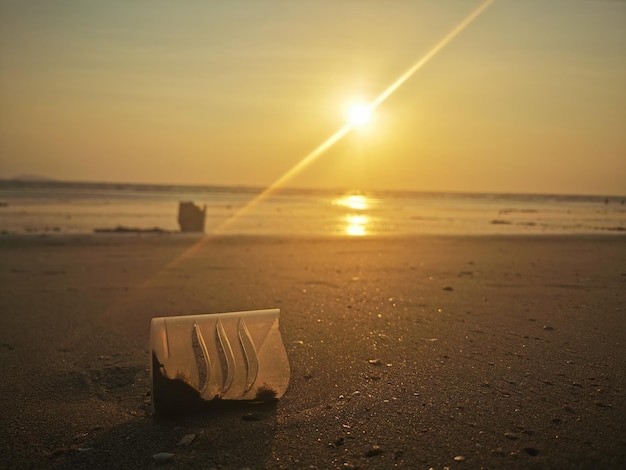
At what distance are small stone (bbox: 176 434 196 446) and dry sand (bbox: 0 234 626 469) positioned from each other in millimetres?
33

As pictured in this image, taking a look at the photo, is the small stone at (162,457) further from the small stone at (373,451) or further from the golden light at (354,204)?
the golden light at (354,204)

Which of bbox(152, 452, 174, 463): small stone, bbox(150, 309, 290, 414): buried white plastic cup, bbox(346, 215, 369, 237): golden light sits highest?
bbox(346, 215, 369, 237): golden light

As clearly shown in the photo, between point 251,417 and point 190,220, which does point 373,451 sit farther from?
point 190,220

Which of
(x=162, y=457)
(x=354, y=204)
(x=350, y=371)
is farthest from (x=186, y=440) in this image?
(x=354, y=204)

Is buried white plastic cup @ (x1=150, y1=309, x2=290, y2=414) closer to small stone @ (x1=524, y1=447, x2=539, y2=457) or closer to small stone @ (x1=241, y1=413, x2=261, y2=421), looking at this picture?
small stone @ (x1=241, y1=413, x2=261, y2=421)

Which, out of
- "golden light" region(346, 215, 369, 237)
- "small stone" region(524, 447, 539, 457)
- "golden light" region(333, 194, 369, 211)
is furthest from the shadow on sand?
"golden light" region(333, 194, 369, 211)

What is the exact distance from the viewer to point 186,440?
251 cm

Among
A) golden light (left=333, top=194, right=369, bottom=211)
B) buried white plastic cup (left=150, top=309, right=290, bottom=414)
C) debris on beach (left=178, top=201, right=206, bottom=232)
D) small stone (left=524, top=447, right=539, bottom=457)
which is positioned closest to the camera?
small stone (left=524, top=447, right=539, bottom=457)

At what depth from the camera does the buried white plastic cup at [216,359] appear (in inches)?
107

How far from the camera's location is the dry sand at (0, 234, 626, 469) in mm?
2406

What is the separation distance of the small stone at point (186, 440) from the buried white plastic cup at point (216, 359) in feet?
0.74

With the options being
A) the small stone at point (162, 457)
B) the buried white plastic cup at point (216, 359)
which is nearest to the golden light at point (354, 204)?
the buried white plastic cup at point (216, 359)

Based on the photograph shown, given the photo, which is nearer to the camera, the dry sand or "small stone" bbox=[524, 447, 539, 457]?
"small stone" bbox=[524, 447, 539, 457]

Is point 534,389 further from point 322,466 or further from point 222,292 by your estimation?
point 222,292
